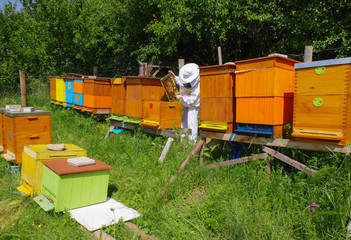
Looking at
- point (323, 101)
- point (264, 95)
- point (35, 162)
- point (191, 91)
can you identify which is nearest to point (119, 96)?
point (191, 91)

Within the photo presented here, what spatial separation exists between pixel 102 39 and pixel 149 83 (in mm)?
8699

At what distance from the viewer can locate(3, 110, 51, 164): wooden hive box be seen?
185 inches

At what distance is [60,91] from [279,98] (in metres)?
8.05

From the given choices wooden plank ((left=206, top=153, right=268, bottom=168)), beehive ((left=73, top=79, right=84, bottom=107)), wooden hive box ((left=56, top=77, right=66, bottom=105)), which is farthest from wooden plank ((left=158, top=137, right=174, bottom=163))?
wooden hive box ((left=56, top=77, right=66, bottom=105))

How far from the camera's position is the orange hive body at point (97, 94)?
7336 millimetres

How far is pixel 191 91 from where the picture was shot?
17.2ft

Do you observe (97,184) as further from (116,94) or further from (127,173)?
(116,94)

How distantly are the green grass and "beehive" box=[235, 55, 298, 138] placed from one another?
0.41 meters

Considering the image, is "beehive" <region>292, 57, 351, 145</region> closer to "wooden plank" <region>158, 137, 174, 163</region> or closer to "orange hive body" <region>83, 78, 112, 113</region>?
"wooden plank" <region>158, 137, 174, 163</region>

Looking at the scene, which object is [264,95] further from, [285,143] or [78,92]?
[78,92]

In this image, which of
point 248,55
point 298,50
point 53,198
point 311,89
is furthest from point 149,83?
point 248,55

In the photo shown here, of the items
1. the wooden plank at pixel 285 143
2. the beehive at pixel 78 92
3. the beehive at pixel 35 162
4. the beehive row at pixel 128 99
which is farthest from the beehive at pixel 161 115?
the beehive at pixel 78 92

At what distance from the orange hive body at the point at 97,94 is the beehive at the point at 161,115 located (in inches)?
94.4

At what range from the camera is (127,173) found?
14.6ft
